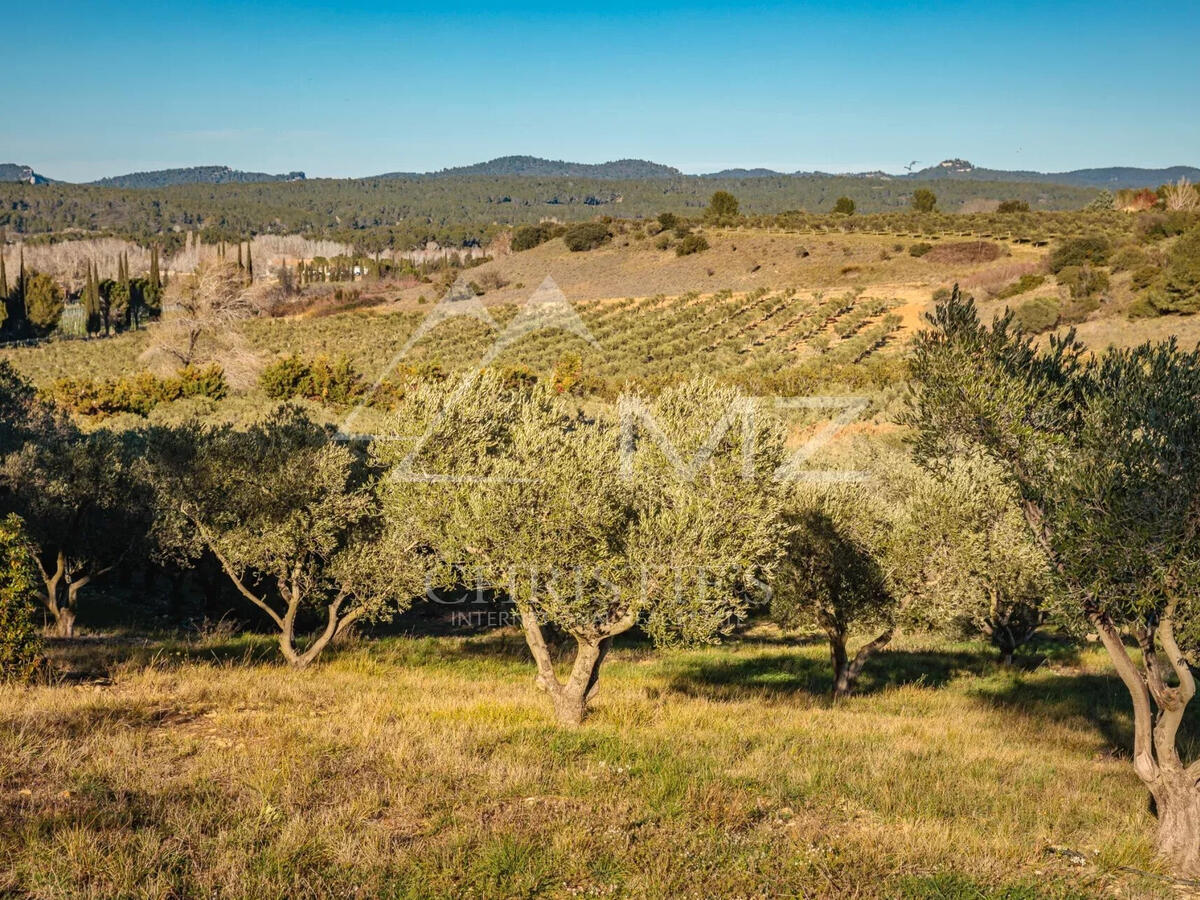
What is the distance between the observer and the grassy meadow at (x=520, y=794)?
9.14m

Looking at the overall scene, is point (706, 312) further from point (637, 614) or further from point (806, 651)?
point (637, 614)

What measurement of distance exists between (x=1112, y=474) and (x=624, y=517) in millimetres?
7286

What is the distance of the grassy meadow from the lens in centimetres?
914

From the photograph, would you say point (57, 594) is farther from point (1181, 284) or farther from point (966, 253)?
point (966, 253)

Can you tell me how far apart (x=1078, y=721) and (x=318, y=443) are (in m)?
18.9

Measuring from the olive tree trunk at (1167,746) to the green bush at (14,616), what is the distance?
59.3 feet

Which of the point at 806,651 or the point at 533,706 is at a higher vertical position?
the point at 533,706

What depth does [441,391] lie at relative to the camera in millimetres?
16891

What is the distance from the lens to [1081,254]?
76.6m

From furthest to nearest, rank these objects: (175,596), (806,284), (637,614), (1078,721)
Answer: (806,284) → (175,596) → (1078,721) → (637,614)

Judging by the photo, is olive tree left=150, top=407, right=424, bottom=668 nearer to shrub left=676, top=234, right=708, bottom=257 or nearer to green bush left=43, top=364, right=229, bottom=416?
green bush left=43, top=364, right=229, bottom=416

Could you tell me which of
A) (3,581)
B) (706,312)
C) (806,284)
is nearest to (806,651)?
(3,581)

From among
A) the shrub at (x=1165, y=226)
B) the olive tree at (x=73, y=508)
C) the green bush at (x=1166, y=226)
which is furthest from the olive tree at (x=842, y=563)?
the shrub at (x=1165, y=226)

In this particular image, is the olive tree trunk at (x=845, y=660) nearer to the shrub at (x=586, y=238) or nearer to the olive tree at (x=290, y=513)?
the olive tree at (x=290, y=513)
